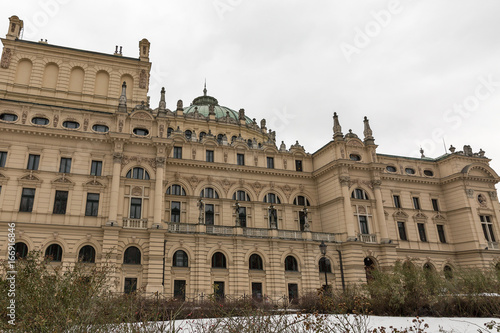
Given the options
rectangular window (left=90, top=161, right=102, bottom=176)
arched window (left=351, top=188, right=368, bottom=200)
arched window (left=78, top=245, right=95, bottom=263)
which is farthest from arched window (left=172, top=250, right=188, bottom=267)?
arched window (left=351, top=188, right=368, bottom=200)

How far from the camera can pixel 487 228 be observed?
47281mm

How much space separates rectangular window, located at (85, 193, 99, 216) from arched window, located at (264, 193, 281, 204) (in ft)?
60.9

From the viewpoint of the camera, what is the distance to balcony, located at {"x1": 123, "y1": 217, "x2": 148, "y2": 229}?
33938 millimetres

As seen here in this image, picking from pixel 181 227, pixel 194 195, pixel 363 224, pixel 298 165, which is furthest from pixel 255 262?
pixel 298 165

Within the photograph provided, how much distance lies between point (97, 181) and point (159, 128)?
774 centimetres

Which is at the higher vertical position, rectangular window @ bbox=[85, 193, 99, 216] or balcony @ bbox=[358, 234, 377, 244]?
rectangular window @ bbox=[85, 193, 99, 216]

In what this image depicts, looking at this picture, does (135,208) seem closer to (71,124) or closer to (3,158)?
(71,124)

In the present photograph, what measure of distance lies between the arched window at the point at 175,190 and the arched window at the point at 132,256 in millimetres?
8274

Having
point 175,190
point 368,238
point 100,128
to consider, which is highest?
point 100,128

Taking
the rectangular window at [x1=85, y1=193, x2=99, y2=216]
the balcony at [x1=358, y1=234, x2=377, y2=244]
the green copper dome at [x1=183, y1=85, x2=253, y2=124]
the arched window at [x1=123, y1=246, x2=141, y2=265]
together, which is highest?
the green copper dome at [x1=183, y1=85, x2=253, y2=124]

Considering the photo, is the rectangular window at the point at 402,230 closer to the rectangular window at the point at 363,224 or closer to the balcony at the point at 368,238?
the balcony at the point at 368,238

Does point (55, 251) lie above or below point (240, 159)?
below

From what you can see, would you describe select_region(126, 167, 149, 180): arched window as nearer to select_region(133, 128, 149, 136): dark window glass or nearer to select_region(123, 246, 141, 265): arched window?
select_region(133, 128, 149, 136): dark window glass

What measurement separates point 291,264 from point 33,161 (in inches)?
1039
